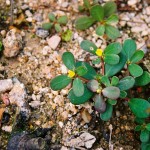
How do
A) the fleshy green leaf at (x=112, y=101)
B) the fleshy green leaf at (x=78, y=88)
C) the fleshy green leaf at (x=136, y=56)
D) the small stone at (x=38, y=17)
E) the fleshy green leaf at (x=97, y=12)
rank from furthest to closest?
the small stone at (x=38, y=17) → the fleshy green leaf at (x=97, y=12) → the fleshy green leaf at (x=136, y=56) → the fleshy green leaf at (x=112, y=101) → the fleshy green leaf at (x=78, y=88)

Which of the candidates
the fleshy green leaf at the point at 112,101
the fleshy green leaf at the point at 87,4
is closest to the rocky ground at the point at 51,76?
the fleshy green leaf at the point at 87,4

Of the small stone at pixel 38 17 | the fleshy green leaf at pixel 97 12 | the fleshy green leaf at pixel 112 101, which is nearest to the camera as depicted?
the fleshy green leaf at pixel 112 101

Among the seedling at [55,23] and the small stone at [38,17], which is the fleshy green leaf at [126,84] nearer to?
the seedling at [55,23]

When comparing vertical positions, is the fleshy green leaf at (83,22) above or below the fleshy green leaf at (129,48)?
above

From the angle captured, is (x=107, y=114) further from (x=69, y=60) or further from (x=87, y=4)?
(x=87, y=4)

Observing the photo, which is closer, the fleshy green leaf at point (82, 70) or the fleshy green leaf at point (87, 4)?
the fleshy green leaf at point (82, 70)

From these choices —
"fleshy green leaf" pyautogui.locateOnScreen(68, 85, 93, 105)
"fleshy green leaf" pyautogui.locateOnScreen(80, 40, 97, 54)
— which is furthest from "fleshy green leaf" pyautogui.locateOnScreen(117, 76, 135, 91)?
"fleshy green leaf" pyautogui.locateOnScreen(80, 40, 97, 54)
